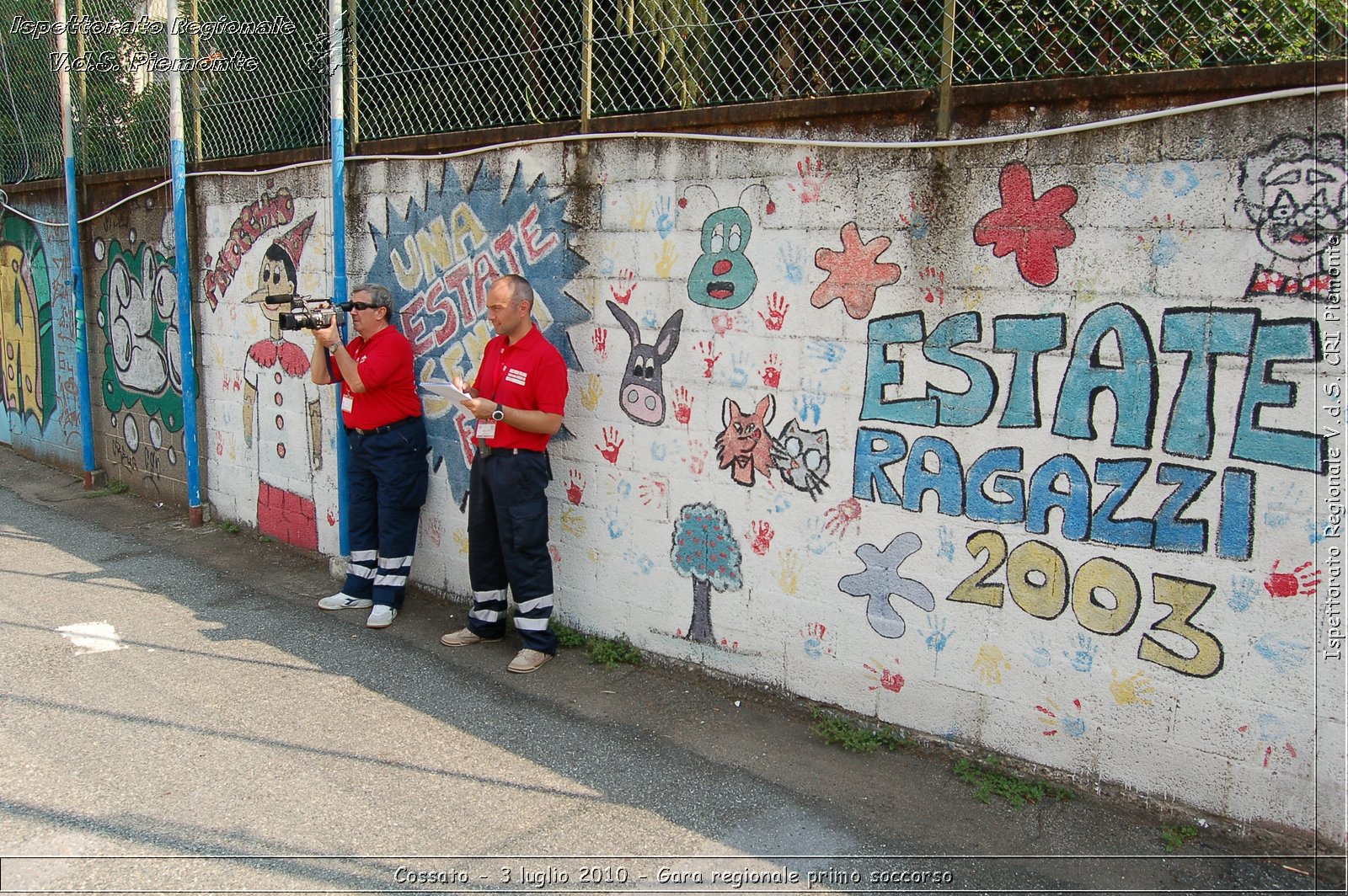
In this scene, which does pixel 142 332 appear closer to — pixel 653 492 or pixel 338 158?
pixel 338 158

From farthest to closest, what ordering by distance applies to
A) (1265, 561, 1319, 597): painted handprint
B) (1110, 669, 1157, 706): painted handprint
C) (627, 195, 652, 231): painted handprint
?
(627, 195, 652, 231): painted handprint
(1110, 669, 1157, 706): painted handprint
(1265, 561, 1319, 597): painted handprint

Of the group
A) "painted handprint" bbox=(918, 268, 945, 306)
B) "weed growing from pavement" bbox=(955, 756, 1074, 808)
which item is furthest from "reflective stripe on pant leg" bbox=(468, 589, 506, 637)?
"painted handprint" bbox=(918, 268, 945, 306)

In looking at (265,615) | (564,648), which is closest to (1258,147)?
(564,648)

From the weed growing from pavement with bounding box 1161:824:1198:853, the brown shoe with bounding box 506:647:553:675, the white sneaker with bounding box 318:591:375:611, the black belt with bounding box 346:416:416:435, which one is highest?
the black belt with bounding box 346:416:416:435

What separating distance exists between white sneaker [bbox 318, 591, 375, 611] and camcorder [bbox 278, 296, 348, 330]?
160 centimetres

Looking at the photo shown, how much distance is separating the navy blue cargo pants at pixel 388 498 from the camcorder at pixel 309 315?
651mm

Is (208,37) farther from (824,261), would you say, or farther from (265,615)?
(824,261)

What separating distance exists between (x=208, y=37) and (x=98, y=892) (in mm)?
6365

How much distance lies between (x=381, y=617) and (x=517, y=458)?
4.77ft

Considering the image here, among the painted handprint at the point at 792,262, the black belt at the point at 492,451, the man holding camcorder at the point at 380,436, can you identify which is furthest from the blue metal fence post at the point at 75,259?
the painted handprint at the point at 792,262

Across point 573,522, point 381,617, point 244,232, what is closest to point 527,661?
point 573,522

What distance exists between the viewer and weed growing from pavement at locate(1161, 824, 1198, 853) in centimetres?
352

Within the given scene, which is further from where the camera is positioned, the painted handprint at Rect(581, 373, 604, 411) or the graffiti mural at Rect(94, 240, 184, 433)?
the graffiti mural at Rect(94, 240, 184, 433)

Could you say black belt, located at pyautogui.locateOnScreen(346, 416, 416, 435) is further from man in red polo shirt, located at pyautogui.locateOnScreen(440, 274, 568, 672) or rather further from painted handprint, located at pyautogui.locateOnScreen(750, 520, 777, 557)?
painted handprint, located at pyautogui.locateOnScreen(750, 520, 777, 557)
